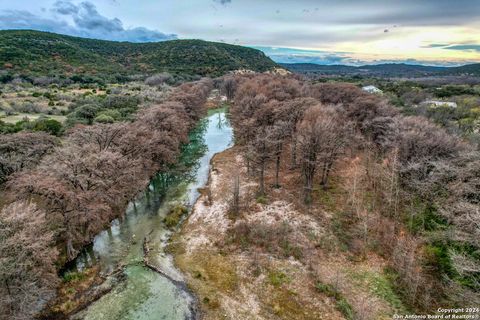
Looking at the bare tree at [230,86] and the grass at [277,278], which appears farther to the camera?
the bare tree at [230,86]

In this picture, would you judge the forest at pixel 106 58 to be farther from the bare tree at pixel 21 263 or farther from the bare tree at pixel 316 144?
the bare tree at pixel 316 144

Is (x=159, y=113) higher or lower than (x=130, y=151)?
higher

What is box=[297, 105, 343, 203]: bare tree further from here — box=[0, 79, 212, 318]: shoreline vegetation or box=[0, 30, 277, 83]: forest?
box=[0, 30, 277, 83]: forest

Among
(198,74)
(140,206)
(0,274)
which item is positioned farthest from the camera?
(198,74)

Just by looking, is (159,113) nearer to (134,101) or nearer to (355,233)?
(134,101)

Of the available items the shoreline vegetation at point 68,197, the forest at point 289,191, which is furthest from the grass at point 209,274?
the shoreline vegetation at point 68,197

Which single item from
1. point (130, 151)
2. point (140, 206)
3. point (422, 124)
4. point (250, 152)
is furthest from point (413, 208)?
point (130, 151)
